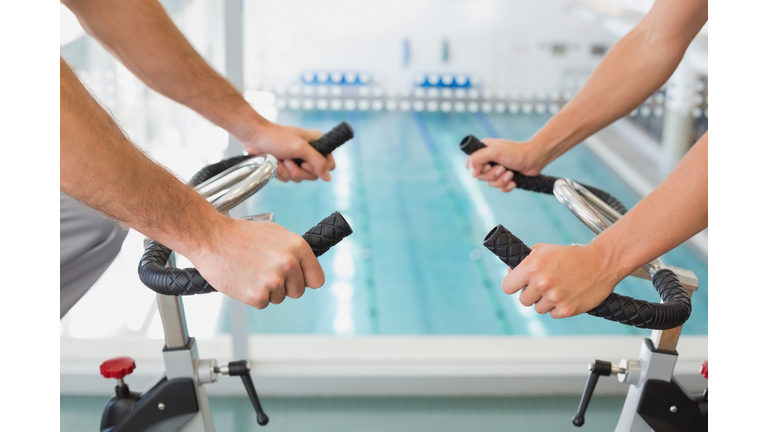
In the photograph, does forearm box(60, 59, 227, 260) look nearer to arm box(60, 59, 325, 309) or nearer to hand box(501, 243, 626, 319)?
arm box(60, 59, 325, 309)

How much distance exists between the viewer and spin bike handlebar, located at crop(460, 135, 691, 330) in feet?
2.19

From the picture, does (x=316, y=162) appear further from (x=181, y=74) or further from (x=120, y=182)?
(x=120, y=182)

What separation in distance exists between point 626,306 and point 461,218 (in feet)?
11.7

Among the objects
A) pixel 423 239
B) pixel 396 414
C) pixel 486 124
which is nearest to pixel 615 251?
pixel 396 414

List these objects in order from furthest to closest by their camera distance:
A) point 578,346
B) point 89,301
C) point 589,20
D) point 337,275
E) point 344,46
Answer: point 344,46 < point 589,20 < point 337,275 < point 89,301 < point 578,346

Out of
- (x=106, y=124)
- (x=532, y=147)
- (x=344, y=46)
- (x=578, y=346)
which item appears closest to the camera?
(x=106, y=124)

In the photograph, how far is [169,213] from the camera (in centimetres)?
71

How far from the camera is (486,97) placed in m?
6.58

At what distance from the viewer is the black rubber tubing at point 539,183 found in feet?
3.11

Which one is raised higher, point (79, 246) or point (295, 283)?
point (295, 283)

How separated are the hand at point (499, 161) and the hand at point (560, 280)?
35cm

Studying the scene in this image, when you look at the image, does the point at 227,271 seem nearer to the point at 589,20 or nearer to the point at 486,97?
the point at 589,20

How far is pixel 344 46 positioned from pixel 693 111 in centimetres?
371

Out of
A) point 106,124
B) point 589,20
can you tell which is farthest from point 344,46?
point 106,124
